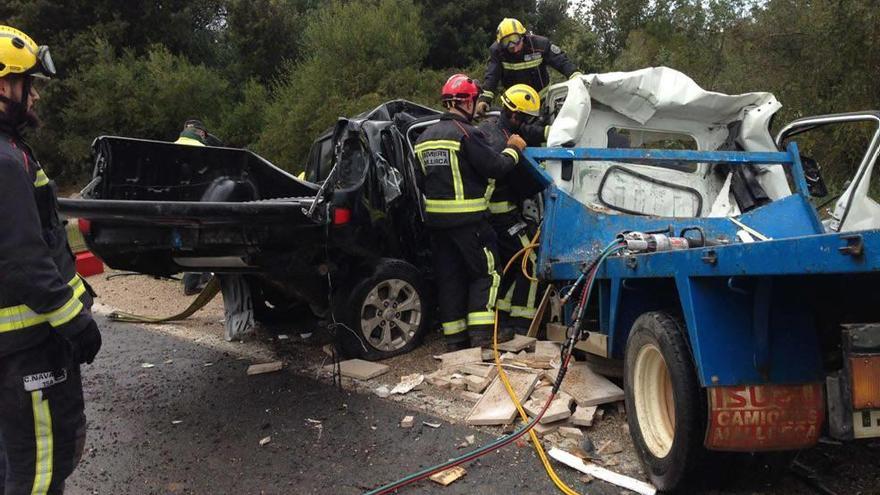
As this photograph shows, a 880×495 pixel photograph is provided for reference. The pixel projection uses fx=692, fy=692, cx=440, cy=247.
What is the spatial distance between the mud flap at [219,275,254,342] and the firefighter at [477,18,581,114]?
10.0ft

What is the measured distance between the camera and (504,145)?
5379mm

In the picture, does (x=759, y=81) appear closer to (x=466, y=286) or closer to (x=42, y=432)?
(x=466, y=286)

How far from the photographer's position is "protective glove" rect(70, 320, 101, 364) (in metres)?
2.45

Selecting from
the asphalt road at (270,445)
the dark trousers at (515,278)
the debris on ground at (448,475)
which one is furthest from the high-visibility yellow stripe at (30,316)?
the dark trousers at (515,278)

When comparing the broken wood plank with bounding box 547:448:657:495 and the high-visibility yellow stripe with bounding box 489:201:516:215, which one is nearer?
the broken wood plank with bounding box 547:448:657:495

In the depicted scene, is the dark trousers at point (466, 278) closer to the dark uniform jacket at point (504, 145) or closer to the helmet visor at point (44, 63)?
the dark uniform jacket at point (504, 145)

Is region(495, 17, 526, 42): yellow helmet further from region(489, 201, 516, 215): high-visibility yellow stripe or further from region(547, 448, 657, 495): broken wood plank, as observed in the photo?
region(547, 448, 657, 495): broken wood plank

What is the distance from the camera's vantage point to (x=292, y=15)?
85.9ft

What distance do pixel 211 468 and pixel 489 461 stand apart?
4.75 ft

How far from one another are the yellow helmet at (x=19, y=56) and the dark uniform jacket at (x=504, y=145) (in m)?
3.21

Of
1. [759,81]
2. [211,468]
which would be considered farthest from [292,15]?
[211,468]

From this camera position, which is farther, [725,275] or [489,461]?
[489,461]

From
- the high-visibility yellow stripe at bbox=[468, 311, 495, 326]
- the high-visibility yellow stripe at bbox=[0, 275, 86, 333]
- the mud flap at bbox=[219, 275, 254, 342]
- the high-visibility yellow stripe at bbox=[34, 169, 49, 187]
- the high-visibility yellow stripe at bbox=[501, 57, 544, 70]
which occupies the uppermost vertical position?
the high-visibility yellow stripe at bbox=[501, 57, 544, 70]

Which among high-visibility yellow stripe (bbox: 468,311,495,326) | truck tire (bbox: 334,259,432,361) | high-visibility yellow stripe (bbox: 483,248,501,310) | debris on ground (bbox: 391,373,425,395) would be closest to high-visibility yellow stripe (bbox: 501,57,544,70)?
high-visibility yellow stripe (bbox: 483,248,501,310)
